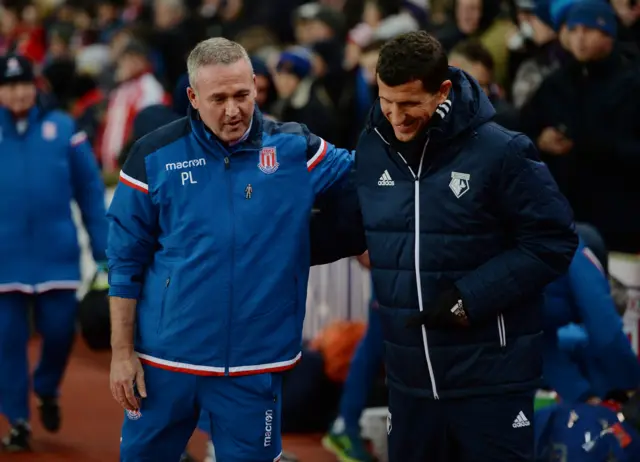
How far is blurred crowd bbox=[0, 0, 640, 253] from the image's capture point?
8062 millimetres

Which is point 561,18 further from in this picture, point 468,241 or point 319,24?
point 468,241

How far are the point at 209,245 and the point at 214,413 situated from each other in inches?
26.0

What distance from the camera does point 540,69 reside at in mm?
9203

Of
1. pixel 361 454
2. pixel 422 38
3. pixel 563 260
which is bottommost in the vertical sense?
pixel 361 454

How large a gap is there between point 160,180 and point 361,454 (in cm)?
330

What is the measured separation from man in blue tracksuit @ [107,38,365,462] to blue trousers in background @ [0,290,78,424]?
11.0ft

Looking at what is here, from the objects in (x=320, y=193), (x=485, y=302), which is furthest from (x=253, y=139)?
(x=485, y=302)

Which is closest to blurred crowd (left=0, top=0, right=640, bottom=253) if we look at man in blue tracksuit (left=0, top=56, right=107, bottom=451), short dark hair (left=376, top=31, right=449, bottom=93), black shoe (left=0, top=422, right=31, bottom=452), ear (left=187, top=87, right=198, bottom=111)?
man in blue tracksuit (left=0, top=56, right=107, bottom=451)

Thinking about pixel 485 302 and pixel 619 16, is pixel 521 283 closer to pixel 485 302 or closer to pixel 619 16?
pixel 485 302

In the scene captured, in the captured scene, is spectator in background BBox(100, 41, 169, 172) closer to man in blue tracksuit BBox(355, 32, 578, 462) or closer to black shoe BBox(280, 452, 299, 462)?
black shoe BBox(280, 452, 299, 462)

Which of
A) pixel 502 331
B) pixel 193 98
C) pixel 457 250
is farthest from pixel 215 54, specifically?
pixel 502 331

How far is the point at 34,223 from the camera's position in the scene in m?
8.42

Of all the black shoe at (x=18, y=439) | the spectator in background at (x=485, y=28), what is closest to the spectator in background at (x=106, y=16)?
the spectator in background at (x=485, y=28)

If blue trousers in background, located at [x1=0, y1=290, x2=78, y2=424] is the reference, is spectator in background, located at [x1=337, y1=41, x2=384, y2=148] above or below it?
above
